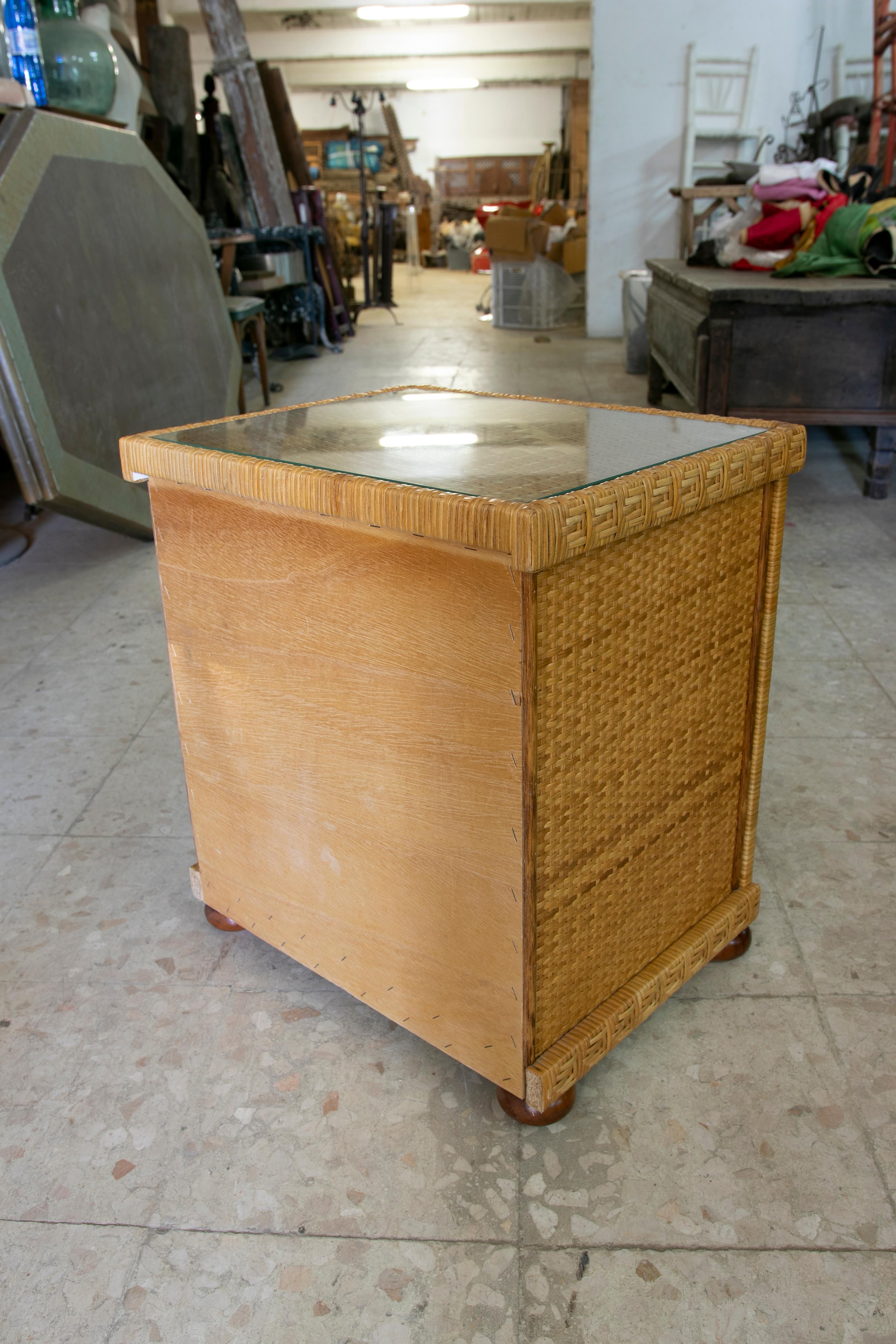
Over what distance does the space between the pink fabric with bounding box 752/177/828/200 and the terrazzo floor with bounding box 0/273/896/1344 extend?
262 centimetres

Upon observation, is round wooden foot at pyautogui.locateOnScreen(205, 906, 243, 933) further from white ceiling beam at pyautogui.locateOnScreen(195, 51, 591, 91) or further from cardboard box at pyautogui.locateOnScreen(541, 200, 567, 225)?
white ceiling beam at pyautogui.locateOnScreen(195, 51, 591, 91)

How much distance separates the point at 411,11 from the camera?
1286 cm

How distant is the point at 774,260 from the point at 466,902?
3264 millimetres

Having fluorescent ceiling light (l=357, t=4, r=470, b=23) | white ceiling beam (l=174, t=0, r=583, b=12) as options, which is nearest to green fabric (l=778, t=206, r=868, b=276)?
white ceiling beam (l=174, t=0, r=583, b=12)

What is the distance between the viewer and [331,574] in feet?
3.18

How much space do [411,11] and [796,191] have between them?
1191 cm

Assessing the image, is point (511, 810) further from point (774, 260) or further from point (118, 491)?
point (774, 260)

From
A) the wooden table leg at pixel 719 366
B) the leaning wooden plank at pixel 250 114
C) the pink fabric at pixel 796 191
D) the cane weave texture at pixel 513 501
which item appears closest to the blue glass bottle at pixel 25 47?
the wooden table leg at pixel 719 366

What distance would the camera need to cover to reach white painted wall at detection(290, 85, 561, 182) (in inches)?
686

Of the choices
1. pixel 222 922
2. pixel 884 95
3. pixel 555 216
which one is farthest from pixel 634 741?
pixel 555 216

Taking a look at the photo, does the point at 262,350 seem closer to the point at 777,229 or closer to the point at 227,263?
the point at 227,263

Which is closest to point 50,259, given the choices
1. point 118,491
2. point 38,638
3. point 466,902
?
point 118,491

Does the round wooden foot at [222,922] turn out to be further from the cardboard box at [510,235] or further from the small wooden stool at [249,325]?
the cardboard box at [510,235]

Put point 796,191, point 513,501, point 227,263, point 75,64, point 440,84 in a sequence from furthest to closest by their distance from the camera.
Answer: point 440,84
point 227,263
point 796,191
point 75,64
point 513,501
